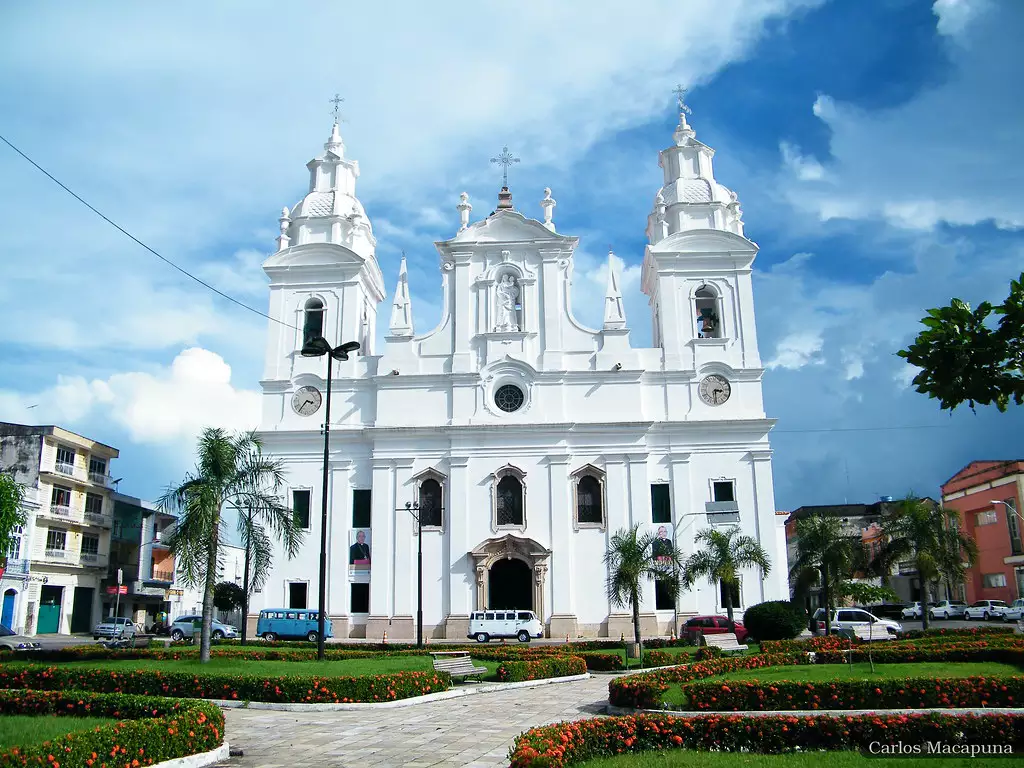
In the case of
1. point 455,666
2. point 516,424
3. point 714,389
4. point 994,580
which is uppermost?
point 714,389

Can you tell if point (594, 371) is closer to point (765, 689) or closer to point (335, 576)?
point (335, 576)

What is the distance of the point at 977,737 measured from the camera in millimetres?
9688

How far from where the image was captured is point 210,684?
15.2 m

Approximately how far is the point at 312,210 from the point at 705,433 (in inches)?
878

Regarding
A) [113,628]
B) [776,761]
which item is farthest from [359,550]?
[776,761]

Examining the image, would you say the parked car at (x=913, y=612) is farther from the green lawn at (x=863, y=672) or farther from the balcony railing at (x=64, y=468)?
the balcony railing at (x=64, y=468)

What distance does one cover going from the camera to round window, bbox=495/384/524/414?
39.9 m

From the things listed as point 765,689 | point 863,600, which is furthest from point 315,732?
point 863,600

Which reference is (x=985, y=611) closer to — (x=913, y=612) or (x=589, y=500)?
(x=913, y=612)

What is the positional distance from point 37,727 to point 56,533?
38.7 meters

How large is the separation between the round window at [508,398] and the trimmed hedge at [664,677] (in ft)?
73.4

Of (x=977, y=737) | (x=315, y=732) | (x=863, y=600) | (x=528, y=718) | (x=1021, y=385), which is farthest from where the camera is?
(x=863, y=600)

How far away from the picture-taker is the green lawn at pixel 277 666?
55.1 ft

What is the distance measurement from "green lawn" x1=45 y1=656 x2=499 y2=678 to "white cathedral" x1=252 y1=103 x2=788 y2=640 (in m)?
17.1
